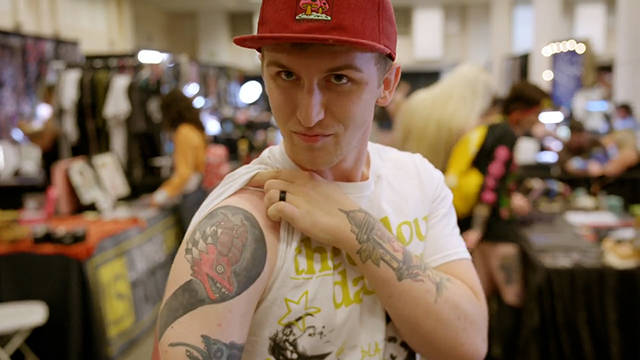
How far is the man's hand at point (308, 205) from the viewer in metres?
0.78

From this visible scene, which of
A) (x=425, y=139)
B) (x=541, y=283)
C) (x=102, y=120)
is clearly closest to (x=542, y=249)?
(x=541, y=283)

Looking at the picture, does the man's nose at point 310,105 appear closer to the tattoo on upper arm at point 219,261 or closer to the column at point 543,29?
the tattoo on upper arm at point 219,261

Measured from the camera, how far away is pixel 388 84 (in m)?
0.88

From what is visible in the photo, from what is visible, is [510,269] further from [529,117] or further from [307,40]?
[307,40]

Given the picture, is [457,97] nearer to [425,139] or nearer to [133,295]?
[425,139]

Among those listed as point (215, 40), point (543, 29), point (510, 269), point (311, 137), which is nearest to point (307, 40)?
point (311, 137)

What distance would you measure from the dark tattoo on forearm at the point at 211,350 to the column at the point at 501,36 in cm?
1067

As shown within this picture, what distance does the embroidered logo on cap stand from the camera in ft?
2.32

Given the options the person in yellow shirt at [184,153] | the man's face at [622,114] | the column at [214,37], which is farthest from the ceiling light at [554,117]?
the column at [214,37]

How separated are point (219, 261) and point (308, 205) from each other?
157 mm

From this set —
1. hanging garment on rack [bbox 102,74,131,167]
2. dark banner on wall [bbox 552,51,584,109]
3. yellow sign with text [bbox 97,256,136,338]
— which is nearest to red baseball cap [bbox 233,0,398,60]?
yellow sign with text [bbox 97,256,136,338]

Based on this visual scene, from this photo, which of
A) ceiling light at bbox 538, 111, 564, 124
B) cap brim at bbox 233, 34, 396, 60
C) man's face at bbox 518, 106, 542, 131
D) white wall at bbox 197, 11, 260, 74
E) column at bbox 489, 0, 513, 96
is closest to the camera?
cap brim at bbox 233, 34, 396, 60

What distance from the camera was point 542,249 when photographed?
267cm

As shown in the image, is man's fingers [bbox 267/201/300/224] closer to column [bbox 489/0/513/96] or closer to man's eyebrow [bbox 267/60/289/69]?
man's eyebrow [bbox 267/60/289/69]
